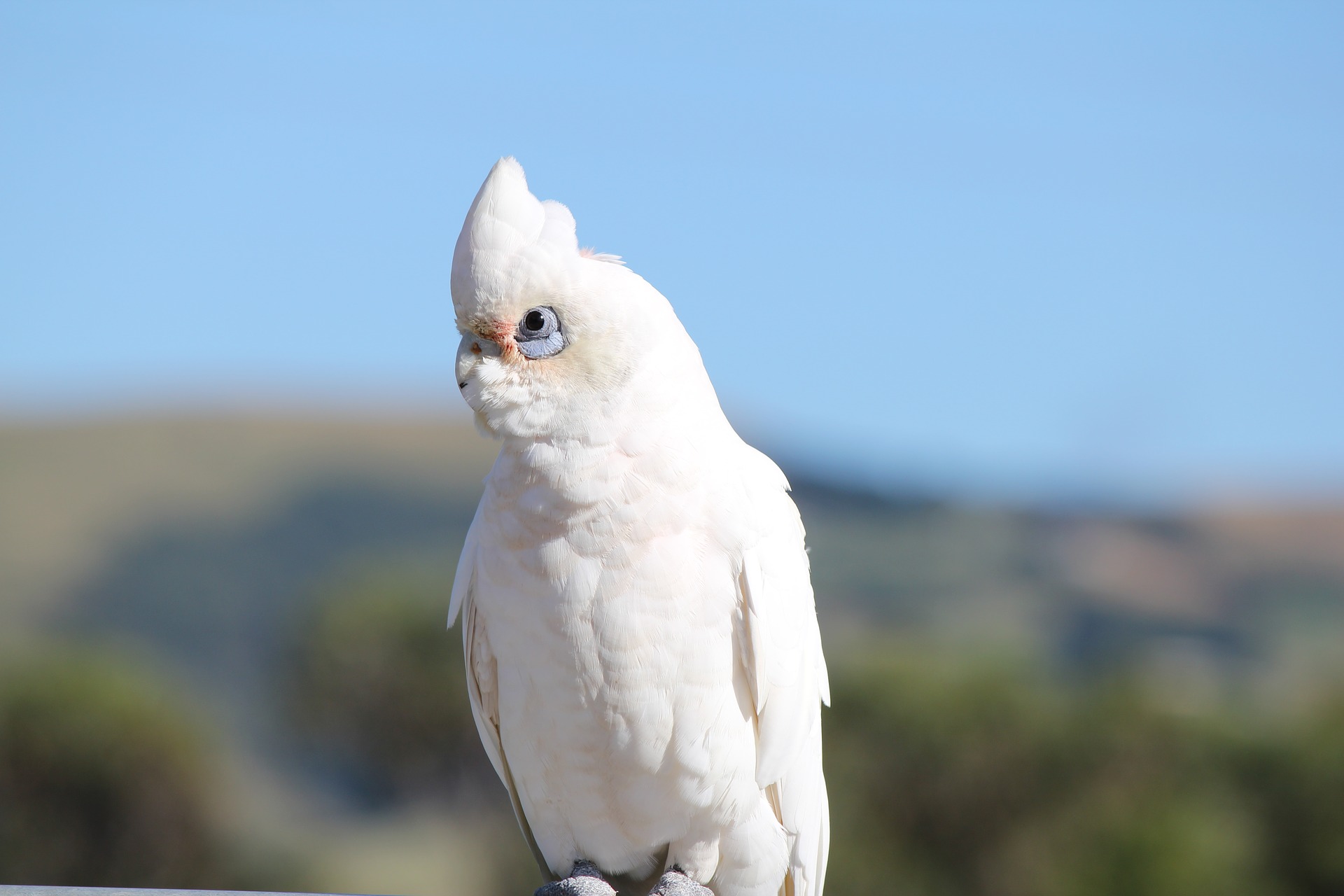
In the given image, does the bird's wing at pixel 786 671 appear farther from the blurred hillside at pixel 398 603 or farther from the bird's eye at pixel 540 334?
the blurred hillside at pixel 398 603

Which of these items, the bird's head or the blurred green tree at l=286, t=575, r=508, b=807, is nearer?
the bird's head

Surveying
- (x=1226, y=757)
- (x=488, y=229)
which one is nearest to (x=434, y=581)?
(x=1226, y=757)

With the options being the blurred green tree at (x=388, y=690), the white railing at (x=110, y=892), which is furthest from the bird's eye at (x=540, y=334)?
the blurred green tree at (x=388, y=690)

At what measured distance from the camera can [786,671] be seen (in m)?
2.57

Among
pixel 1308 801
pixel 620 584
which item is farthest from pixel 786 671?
pixel 1308 801

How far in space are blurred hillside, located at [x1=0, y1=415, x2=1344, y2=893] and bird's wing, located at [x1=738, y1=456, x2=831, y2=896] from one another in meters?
11.8

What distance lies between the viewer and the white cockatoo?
2.25 metres

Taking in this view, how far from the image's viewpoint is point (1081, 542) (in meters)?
26.5

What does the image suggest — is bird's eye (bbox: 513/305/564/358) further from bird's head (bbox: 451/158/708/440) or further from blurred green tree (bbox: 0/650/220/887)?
blurred green tree (bbox: 0/650/220/887)

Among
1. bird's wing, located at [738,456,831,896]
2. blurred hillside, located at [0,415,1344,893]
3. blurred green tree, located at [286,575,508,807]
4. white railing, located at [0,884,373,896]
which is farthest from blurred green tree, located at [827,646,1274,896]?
white railing, located at [0,884,373,896]

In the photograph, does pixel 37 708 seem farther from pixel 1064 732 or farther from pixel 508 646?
pixel 508 646

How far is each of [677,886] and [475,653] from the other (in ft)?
2.31

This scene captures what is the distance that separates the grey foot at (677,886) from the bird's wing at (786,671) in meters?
0.27

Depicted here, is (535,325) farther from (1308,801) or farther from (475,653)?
(1308,801)
